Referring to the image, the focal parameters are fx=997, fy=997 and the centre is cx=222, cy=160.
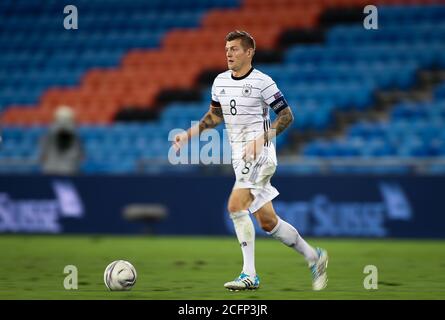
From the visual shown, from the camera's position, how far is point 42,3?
28891 millimetres

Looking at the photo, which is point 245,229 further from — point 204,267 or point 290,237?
point 204,267

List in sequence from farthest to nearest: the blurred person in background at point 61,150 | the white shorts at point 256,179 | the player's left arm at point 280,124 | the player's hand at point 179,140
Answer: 1. the blurred person in background at point 61,150
2. the player's hand at point 179,140
3. the white shorts at point 256,179
4. the player's left arm at point 280,124

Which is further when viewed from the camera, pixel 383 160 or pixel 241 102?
pixel 383 160

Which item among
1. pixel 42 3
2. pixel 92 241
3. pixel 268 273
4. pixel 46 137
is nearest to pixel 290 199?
pixel 92 241

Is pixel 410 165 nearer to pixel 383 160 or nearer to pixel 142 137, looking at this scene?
pixel 383 160

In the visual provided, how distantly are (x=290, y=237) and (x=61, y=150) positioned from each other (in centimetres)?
1032

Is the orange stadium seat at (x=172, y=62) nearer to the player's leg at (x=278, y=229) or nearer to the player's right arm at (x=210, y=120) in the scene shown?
the player's right arm at (x=210, y=120)

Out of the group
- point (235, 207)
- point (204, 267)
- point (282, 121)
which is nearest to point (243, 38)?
point (282, 121)

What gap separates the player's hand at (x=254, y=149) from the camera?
28.9 ft

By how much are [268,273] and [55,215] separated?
813 cm

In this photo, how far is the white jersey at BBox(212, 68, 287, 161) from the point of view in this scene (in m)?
9.05

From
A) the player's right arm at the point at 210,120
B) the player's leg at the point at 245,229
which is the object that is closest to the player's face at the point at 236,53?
the player's right arm at the point at 210,120

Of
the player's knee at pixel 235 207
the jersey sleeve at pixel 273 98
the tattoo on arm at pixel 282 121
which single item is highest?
the jersey sleeve at pixel 273 98

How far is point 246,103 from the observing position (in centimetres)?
909
